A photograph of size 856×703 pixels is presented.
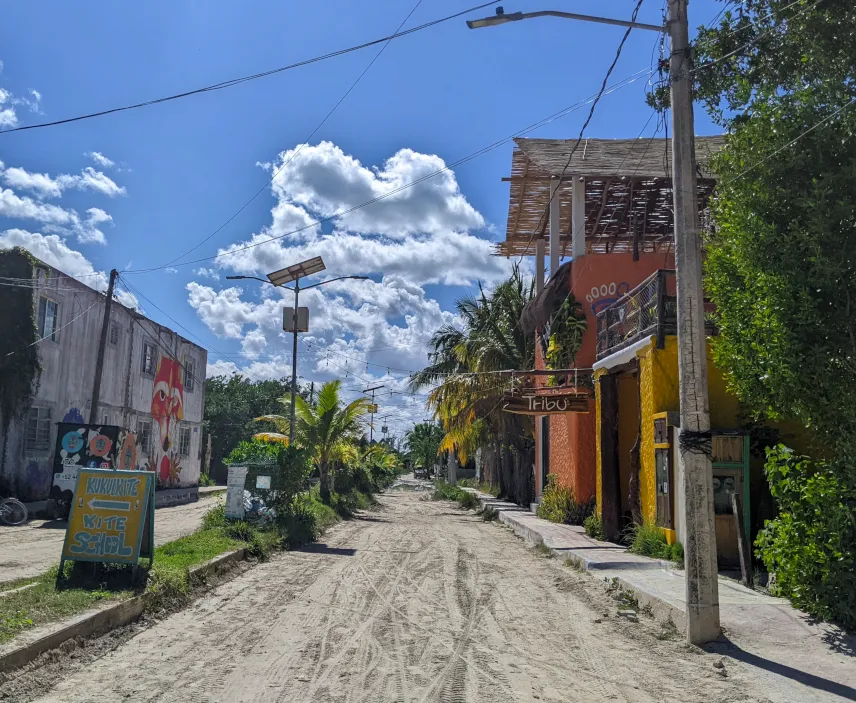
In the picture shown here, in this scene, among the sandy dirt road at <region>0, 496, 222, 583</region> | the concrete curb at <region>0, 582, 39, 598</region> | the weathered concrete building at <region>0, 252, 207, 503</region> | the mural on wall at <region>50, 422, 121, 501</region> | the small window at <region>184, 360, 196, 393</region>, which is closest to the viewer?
the concrete curb at <region>0, 582, 39, 598</region>

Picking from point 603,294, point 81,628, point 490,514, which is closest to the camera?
point 81,628

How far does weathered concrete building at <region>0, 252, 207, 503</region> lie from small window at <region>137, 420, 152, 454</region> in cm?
4

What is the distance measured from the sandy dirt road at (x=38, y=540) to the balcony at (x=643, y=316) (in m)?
9.61

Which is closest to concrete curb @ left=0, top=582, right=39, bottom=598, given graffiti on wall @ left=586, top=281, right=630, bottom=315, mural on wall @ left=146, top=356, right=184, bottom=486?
graffiti on wall @ left=586, top=281, right=630, bottom=315

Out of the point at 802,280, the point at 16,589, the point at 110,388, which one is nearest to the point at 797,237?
the point at 802,280

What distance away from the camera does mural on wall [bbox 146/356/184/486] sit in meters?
33.6

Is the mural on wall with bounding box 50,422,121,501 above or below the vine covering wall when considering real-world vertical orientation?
below

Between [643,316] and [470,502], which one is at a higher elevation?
[643,316]

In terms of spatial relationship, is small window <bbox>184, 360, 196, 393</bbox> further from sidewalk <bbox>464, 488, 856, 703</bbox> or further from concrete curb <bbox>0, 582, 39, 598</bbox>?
concrete curb <bbox>0, 582, 39, 598</bbox>

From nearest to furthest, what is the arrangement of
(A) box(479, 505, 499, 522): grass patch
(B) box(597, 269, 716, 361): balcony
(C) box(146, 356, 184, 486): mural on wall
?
(B) box(597, 269, 716, 361): balcony, (A) box(479, 505, 499, 522): grass patch, (C) box(146, 356, 184, 486): mural on wall

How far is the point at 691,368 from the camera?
25.2 feet

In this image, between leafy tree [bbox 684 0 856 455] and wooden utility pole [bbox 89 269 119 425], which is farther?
wooden utility pole [bbox 89 269 119 425]

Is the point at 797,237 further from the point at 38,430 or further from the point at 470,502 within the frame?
the point at 470,502

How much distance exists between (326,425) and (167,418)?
557 inches
